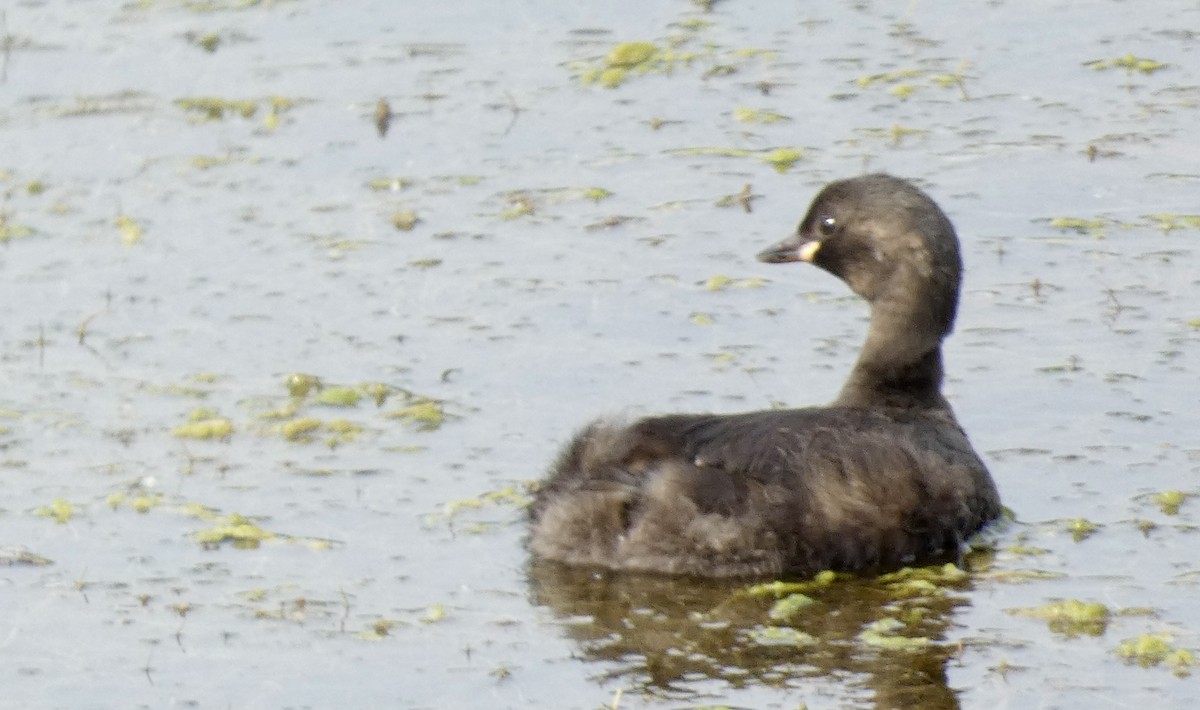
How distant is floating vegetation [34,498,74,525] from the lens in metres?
8.20

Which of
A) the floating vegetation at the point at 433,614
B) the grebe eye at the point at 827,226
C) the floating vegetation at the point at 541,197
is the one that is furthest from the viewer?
the floating vegetation at the point at 541,197

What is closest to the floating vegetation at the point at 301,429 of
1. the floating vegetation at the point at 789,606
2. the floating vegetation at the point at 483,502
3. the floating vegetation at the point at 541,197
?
the floating vegetation at the point at 483,502

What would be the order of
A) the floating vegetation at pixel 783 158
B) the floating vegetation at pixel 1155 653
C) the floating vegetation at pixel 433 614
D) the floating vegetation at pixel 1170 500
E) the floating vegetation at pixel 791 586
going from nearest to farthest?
the floating vegetation at pixel 1155 653, the floating vegetation at pixel 433 614, the floating vegetation at pixel 791 586, the floating vegetation at pixel 1170 500, the floating vegetation at pixel 783 158

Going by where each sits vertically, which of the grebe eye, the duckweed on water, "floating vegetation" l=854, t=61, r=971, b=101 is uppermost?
the grebe eye

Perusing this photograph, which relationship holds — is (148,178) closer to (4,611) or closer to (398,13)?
(398,13)

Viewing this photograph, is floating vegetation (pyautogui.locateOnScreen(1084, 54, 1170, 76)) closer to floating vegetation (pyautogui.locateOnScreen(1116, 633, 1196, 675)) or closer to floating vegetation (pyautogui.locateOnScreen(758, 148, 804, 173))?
floating vegetation (pyautogui.locateOnScreen(758, 148, 804, 173))

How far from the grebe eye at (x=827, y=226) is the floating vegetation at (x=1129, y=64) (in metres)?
4.53

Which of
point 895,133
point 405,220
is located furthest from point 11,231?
point 895,133

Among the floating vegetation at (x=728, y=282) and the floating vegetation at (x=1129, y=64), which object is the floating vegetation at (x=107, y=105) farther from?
the floating vegetation at (x=1129, y=64)

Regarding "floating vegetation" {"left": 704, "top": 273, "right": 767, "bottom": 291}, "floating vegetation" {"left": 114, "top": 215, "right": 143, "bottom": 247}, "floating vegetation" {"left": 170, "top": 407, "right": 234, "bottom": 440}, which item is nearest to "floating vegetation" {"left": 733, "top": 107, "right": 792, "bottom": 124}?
"floating vegetation" {"left": 704, "top": 273, "right": 767, "bottom": 291}

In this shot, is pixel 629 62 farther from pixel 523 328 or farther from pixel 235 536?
pixel 235 536

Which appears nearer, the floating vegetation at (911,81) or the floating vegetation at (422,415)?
Result: the floating vegetation at (422,415)

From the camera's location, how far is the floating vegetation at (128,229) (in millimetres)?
11430

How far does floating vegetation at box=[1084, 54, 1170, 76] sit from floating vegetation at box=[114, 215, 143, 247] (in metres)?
5.08
